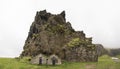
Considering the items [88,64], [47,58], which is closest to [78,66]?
[88,64]

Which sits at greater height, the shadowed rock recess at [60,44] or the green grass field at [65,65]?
the shadowed rock recess at [60,44]

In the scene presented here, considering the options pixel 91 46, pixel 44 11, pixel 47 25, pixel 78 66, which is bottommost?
pixel 78 66

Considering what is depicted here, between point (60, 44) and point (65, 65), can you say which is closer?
point (65, 65)

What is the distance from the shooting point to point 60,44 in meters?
158

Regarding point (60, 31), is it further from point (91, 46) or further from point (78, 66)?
point (78, 66)

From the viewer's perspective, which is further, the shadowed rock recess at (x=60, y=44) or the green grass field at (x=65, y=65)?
the shadowed rock recess at (x=60, y=44)

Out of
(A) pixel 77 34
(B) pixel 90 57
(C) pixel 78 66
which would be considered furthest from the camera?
(A) pixel 77 34

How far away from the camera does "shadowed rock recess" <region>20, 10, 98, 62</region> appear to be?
499 ft

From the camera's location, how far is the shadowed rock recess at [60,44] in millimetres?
152000

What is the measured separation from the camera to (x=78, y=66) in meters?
138

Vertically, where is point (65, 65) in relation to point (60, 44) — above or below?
below

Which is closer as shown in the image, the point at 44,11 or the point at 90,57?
the point at 90,57

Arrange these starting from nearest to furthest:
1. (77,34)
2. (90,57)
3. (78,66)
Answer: (78,66) < (90,57) < (77,34)

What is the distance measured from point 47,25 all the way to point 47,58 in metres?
23.6
